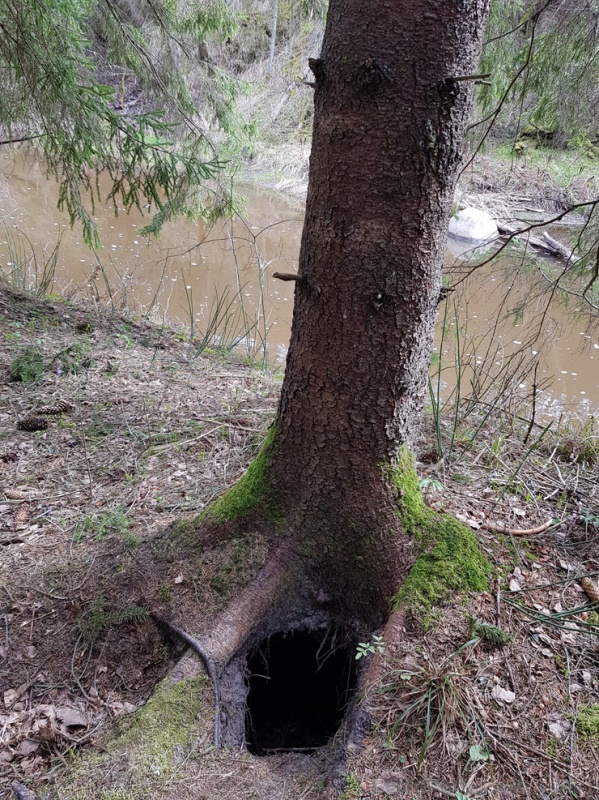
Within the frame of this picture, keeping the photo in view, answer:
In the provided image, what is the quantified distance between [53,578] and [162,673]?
69 cm

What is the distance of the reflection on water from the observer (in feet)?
20.5

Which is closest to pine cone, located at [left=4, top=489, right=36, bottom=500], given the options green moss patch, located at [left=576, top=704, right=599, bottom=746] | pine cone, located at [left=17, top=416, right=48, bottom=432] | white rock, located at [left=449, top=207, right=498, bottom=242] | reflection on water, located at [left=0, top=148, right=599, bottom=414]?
pine cone, located at [left=17, top=416, right=48, bottom=432]

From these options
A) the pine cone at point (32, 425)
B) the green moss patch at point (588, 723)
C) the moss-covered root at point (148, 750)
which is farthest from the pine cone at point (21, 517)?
the green moss patch at point (588, 723)

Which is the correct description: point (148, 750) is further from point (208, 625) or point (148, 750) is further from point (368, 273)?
point (368, 273)

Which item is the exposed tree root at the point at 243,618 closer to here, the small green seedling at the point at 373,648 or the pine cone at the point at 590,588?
the small green seedling at the point at 373,648

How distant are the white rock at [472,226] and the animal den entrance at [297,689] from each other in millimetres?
12247

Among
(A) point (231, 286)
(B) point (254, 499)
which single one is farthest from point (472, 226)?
(B) point (254, 499)

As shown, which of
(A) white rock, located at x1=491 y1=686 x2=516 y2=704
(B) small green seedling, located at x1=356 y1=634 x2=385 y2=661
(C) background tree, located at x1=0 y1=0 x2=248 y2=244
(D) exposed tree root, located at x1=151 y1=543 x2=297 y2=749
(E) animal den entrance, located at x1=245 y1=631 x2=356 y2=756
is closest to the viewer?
(A) white rock, located at x1=491 y1=686 x2=516 y2=704

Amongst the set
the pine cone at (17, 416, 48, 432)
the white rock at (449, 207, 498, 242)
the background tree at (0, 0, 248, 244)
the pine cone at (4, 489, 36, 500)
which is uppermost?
the background tree at (0, 0, 248, 244)

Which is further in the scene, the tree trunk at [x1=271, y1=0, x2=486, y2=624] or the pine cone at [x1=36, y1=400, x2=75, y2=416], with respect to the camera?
the pine cone at [x1=36, y1=400, x2=75, y2=416]

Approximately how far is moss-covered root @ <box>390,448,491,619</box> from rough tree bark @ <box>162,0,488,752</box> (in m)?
0.01

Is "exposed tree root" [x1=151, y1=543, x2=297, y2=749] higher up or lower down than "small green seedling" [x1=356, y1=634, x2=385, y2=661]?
lower down

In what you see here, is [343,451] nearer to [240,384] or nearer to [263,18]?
[240,384]

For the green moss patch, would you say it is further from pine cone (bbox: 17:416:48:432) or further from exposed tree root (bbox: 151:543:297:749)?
pine cone (bbox: 17:416:48:432)
